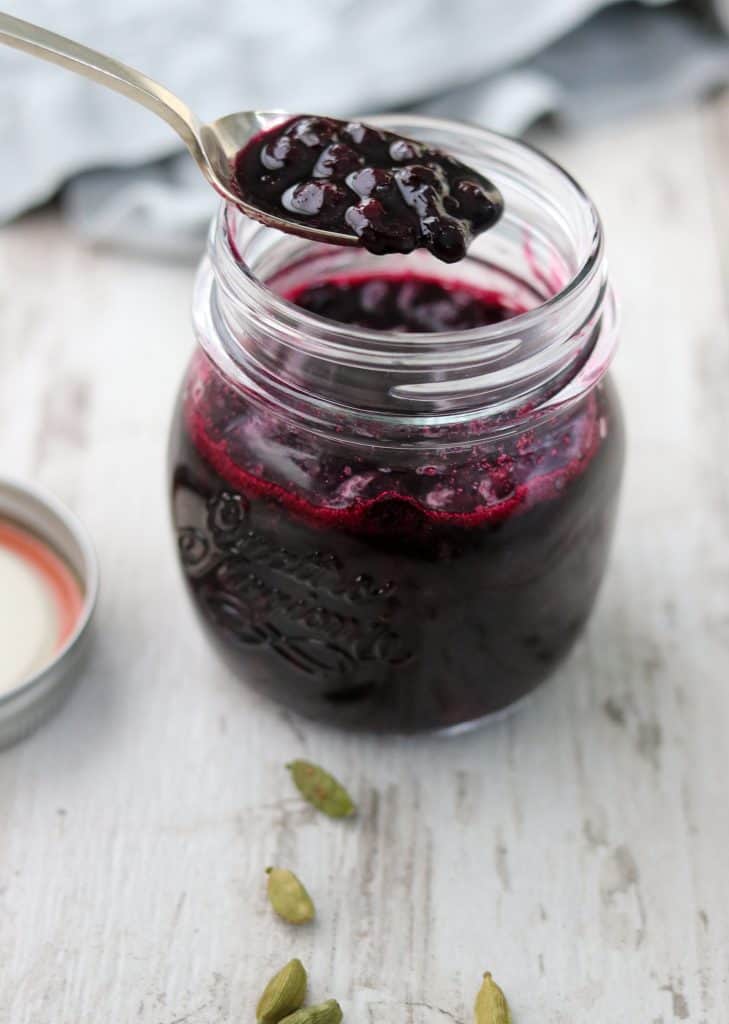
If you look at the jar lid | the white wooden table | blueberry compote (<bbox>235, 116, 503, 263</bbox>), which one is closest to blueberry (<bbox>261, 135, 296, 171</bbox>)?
blueberry compote (<bbox>235, 116, 503, 263</bbox>)

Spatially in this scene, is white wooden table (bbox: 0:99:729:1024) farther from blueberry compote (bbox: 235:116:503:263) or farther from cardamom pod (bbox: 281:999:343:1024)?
blueberry compote (bbox: 235:116:503:263)

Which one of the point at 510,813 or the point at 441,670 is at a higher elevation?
the point at 441,670

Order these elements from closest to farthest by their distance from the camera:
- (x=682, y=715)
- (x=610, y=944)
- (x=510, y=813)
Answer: (x=610, y=944)
(x=510, y=813)
(x=682, y=715)

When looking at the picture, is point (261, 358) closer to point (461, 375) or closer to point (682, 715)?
point (461, 375)

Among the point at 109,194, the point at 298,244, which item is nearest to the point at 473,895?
the point at 298,244

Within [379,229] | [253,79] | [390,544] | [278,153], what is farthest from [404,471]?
[253,79]

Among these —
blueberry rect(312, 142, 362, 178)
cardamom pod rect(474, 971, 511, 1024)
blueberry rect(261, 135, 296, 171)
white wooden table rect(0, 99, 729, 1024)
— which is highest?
blueberry rect(312, 142, 362, 178)

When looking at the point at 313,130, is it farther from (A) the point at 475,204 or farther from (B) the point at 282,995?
(B) the point at 282,995

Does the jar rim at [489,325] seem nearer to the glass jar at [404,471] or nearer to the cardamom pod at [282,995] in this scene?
the glass jar at [404,471]
